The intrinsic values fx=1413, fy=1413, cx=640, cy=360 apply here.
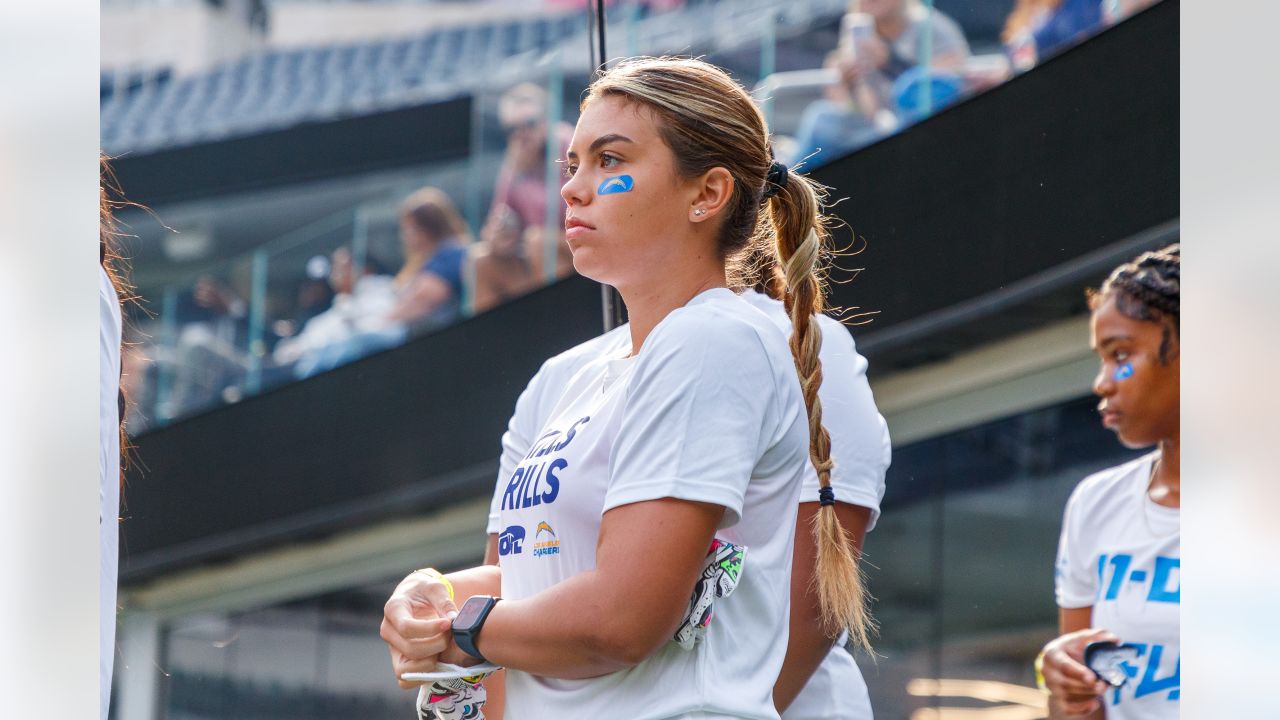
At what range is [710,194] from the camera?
1.30 metres

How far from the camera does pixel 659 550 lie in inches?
41.5

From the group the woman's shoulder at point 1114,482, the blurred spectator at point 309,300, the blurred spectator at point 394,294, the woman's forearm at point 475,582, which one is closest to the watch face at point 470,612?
the woman's forearm at point 475,582

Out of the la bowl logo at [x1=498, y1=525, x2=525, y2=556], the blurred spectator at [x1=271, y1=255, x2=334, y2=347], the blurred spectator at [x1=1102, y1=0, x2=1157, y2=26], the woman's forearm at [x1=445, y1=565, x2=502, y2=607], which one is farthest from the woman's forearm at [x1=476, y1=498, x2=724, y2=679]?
the blurred spectator at [x1=271, y1=255, x2=334, y2=347]

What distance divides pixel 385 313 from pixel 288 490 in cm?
99

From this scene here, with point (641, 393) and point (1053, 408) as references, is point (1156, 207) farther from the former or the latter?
point (641, 393)

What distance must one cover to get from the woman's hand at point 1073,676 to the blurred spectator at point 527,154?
7.03 ft

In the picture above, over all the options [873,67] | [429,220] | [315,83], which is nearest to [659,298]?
[873,67]

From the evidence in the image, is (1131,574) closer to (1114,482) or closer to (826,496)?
(1114,482)

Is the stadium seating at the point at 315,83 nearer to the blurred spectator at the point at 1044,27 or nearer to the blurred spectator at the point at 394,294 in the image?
the blurred spectator at the point at 394,294

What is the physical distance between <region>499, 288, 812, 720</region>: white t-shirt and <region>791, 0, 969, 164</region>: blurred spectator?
1416 millimetres

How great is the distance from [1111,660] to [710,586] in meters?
0.91

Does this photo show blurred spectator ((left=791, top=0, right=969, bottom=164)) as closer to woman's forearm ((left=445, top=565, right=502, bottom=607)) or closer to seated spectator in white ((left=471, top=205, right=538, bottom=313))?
seated spectator in white ((left=471, top=205, right=538, bottom=313))
